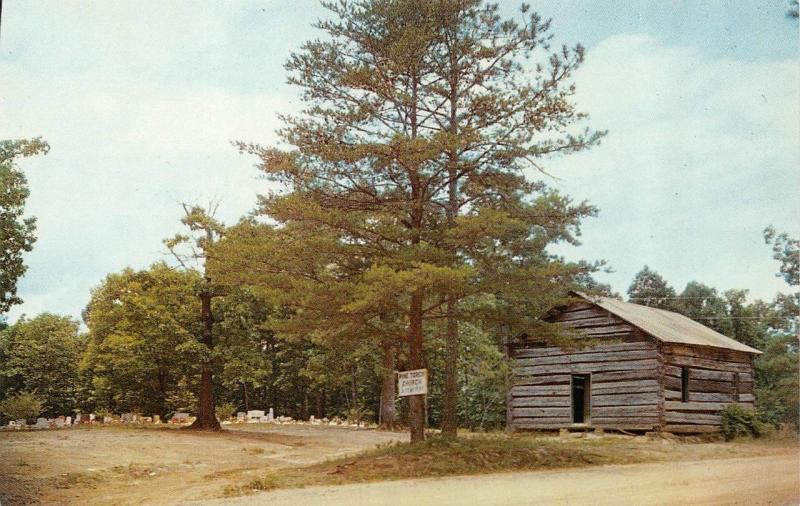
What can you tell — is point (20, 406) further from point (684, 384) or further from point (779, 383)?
point (684, 384)

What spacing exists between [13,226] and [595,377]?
54.0ft

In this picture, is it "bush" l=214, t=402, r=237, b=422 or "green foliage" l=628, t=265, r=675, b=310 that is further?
"bush" l=214, t=402, r=237, b=422

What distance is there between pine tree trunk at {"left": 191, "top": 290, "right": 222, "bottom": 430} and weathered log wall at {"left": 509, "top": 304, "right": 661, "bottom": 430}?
7933 mm

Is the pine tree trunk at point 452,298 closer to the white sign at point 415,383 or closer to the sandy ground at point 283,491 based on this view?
the white sign at point 415,383

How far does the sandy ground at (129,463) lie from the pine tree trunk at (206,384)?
2.06 m

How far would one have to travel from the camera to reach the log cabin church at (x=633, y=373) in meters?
19.8

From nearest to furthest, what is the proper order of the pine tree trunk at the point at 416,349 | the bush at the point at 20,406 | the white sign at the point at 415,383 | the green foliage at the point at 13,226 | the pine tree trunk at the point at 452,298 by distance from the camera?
the green foliage at the point at 13,226, the bush at the point at 20,406, the white sign at the point at 415,383, the pine tree trunk at the point at 452,298, the pine tree trunk at the point at 416,349

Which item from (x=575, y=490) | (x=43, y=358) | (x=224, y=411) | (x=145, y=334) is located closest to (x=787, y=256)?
(x=575, y=490)

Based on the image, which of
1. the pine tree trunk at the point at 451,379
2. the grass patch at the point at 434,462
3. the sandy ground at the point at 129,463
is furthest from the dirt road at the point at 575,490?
Answer: the pine tree trunk at the point at 451,379

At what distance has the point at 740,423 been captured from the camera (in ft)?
67.6

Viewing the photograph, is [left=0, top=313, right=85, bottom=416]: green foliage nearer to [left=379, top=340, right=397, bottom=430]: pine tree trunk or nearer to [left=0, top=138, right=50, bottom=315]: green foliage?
[left=0, top=138, right=50, bottom=315]: green foliage

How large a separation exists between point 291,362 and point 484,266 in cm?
1801

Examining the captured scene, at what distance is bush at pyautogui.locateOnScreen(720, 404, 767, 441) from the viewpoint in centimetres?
2053

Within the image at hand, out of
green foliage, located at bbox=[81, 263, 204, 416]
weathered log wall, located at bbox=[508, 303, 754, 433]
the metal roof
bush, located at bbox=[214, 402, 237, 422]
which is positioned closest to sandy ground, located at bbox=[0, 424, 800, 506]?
green foliage, located at bbox=[81, 263, 204, 416]
